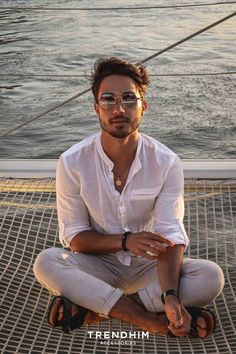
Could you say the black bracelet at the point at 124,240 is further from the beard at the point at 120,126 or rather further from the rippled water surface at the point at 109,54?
the rippled water surface at the point at 109,54

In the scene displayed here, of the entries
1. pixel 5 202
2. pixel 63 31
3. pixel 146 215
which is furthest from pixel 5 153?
pixel 63 31

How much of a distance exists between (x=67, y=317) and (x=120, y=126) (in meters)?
0.47

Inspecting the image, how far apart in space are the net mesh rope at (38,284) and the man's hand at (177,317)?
0.05 meters

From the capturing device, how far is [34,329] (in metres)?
1.92

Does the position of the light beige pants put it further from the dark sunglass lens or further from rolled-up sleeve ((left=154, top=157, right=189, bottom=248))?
the dark sunglass lens

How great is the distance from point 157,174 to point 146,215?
11 centimetres

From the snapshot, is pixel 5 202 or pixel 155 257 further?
pixel 5 202

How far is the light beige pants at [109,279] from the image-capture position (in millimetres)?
1858

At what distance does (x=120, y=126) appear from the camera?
1.83 metres

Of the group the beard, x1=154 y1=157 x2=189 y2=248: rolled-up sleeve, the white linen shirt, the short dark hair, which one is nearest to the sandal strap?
the white linen shirt

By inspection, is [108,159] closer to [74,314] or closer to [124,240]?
[124,240]

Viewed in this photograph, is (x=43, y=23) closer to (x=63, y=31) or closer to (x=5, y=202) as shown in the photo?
(x=63, y=31)

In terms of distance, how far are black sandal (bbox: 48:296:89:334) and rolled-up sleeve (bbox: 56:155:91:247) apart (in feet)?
0.54

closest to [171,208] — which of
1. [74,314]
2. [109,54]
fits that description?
[74,314]
